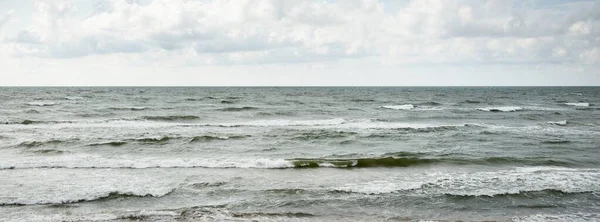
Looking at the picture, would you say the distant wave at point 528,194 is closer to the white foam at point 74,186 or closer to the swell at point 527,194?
the swell at point 527,194

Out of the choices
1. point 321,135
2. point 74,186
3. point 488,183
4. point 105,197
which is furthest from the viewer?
point 321,135

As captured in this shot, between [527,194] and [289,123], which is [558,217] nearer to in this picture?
[527,194]

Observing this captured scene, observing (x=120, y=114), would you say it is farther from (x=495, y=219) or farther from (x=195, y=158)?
(x=495, y=219)

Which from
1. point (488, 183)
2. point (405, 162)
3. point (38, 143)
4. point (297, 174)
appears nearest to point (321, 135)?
point (405, 162)

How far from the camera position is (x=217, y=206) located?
436 inches

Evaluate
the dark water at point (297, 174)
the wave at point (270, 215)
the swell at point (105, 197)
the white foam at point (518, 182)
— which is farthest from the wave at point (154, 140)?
the white foam at point (518, 182)

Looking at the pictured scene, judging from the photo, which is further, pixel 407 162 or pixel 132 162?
pixel 407 162

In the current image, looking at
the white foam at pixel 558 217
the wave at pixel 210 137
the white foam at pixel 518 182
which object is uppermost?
the wave at pixel 210 137

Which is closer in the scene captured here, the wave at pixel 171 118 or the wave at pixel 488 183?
the wave at pixel 488 183

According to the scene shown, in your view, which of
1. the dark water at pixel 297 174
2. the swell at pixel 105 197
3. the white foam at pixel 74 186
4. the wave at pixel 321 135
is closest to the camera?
the dark water at pixel 297 174

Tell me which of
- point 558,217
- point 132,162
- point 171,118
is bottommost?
point 558,217

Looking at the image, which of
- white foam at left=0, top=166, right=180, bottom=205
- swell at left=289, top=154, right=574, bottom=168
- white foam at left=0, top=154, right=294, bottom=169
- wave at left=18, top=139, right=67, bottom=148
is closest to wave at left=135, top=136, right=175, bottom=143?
wave at left=18, top=139, right=67, bottom=148

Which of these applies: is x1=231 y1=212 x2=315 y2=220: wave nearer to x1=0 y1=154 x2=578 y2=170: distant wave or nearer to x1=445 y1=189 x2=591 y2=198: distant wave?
x1=445 y1=189 x2=591 y2=198: distant wave

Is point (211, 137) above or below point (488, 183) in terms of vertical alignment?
above
